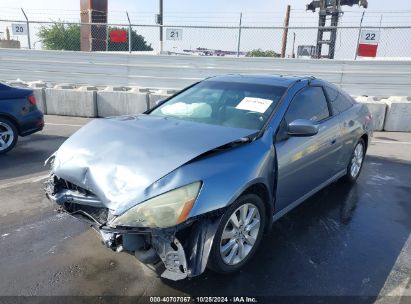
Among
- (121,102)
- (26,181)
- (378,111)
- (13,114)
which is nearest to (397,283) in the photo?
(26,181)

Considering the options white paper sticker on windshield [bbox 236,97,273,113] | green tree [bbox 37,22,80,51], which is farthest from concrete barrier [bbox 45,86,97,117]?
green tree [bbox 37,22,80,51]

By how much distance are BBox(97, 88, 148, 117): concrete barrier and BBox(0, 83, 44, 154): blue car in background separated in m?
3.47

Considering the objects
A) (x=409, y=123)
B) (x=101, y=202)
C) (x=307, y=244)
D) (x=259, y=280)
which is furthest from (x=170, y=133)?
(x=409, y=123)

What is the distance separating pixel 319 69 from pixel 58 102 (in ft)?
25.2

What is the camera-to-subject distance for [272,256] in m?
3.46

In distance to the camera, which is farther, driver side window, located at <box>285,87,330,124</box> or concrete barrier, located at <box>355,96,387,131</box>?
concrete barrier, located at <box>355,96,387,131</box>

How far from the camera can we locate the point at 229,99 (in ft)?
13.2

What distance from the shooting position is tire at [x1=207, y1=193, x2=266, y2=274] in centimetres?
285

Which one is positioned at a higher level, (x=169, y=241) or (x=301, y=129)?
(x=301, y=129)

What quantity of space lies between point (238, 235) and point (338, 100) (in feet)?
8.83

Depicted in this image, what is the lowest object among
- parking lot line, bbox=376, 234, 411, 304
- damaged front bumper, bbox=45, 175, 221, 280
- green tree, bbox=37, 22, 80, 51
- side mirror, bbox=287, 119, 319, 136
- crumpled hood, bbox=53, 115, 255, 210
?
parking lot line, bbox=376, 234, 411, 304

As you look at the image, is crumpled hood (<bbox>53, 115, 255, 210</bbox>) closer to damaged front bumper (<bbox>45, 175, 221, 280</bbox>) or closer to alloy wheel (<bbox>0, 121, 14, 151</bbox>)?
damaged front bumper (<bbox>45, 175, 221, 280</bbox>)

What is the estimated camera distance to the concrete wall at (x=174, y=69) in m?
11.1

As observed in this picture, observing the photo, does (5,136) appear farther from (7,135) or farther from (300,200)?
(300,200)
